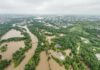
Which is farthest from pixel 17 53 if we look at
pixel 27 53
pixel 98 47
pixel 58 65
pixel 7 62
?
pixel 98 47

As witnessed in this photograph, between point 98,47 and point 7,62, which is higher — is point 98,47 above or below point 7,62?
below

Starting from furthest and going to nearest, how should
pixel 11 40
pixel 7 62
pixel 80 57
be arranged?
pixel 11 40, pixel 80 57, pixel 7 62

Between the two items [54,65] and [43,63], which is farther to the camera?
[43,63]

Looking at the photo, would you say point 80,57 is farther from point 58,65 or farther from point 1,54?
point 1,54

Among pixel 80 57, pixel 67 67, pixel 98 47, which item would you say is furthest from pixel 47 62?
pixel 98 47

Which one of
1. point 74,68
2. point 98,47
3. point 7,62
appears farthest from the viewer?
point 98,47

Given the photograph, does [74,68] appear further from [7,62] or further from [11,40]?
[11,40]

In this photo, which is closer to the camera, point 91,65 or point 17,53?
point 91,65

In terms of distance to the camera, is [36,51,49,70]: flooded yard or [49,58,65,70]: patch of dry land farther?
[36,51,49,70]: flooded yard

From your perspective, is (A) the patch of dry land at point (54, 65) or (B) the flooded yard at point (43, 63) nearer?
(A) the patch of dry land at point (54, 65)
